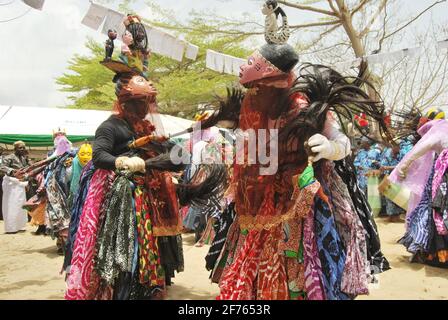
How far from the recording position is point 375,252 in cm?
280

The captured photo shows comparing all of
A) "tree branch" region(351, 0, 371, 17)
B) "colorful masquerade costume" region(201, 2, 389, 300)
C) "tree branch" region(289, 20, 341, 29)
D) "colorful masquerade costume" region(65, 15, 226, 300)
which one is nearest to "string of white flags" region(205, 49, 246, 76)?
"colorful masquerade costume" region(65, 15, 226, 300)

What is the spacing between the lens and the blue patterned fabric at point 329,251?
249cm

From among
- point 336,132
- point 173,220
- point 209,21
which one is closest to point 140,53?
point 173,220

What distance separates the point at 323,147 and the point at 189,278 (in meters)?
2.73

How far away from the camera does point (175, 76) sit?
1989 cm

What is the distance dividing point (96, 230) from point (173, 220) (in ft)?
1.92

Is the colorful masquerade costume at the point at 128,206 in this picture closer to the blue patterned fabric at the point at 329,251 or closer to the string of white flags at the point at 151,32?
the blue patterned fabric at the point at 329,251

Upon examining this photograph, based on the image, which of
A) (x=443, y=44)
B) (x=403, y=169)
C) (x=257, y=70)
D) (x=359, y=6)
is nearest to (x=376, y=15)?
(x=359, y=6)

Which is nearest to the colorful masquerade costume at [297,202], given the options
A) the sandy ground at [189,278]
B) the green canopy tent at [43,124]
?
the sandy ground at [189,278]

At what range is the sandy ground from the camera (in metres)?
4.14

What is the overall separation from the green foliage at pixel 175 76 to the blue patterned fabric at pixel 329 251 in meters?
12.0

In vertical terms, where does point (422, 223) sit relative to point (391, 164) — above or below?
below

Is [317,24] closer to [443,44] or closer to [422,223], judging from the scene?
[443,44]

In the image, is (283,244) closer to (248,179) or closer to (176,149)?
(248,179)
